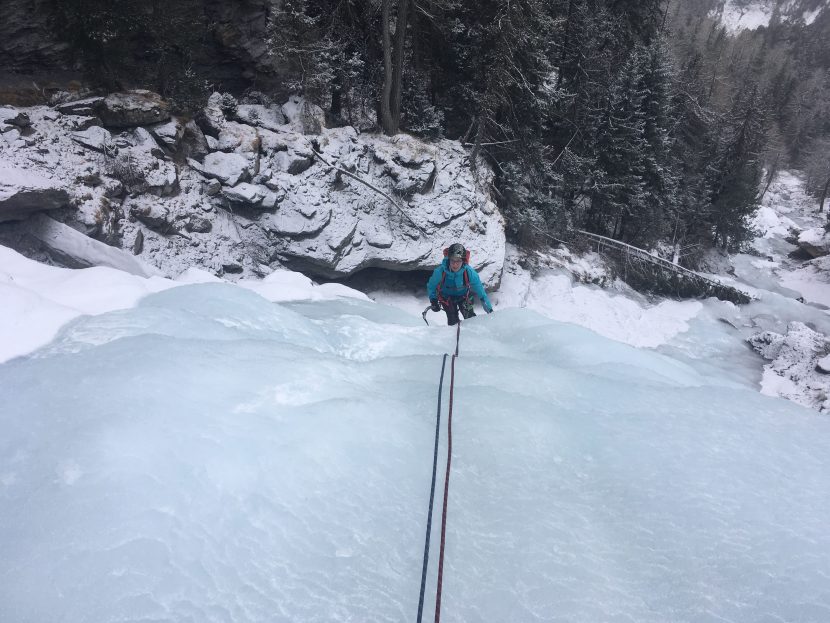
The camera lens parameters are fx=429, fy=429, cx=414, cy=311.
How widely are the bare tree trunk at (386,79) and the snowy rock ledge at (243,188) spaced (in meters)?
0.51

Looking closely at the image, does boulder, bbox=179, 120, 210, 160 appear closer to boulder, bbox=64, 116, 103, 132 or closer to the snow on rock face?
boulder, bbox=64, 116, 103, 132

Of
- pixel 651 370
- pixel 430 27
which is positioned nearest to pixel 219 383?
pixel 651 370

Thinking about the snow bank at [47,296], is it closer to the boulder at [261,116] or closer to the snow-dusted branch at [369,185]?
the snow-dusted branch at [369,185]

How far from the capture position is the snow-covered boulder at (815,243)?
25031mm

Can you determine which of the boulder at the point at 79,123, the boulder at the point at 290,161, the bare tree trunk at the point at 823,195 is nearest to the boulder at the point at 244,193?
the boulder at the point at 290,161

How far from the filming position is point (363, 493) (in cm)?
242

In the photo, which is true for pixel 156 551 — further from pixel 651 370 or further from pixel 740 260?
pixel 740 260

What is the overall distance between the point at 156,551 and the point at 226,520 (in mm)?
303

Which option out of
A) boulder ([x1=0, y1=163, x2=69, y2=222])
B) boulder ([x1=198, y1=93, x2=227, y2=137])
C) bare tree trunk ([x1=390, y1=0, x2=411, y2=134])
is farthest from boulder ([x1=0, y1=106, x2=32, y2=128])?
bare tree trunk ([x1=390, y1=0, x2=411, y2=134])

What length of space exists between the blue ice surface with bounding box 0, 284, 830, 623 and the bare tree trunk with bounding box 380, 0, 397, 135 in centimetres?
1019

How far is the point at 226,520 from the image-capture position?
2.09m

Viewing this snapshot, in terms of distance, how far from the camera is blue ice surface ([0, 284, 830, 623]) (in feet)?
6.13

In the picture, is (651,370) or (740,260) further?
(740,260)

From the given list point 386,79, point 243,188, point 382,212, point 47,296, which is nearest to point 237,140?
point 243,188
